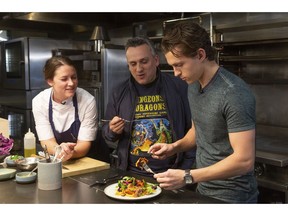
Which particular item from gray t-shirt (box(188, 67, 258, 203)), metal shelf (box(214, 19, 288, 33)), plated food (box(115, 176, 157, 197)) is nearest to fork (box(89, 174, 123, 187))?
plated food (box(115, 176, 157, 197))

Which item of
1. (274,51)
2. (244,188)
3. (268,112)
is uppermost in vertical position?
(274,51)

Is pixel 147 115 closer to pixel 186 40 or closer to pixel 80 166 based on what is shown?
pixel 80 166

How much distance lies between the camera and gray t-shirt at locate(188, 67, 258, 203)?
1.33 meters

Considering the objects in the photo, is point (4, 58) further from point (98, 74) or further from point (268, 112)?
point (268, 112)

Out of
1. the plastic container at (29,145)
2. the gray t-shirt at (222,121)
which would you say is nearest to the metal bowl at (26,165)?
the plastic container at (29,145)

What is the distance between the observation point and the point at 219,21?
Answer: 3.10m

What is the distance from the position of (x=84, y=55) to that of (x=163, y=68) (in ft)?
2.66

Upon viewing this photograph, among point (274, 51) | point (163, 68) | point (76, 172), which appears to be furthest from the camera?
point (163, 68)

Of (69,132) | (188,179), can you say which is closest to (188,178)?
(188,179)

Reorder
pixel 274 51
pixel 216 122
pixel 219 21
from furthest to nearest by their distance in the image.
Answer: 1. pixel 219 21
2. pixel 274 51
3. pixel 216 122

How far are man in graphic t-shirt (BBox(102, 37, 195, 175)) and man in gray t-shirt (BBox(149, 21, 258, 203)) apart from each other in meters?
0.38

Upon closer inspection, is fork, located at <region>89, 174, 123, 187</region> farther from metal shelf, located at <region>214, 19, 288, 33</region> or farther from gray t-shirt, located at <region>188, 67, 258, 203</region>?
metal shelf, located at <region>214, 19, 288, 33</region>

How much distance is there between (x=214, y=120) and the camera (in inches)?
56.3
